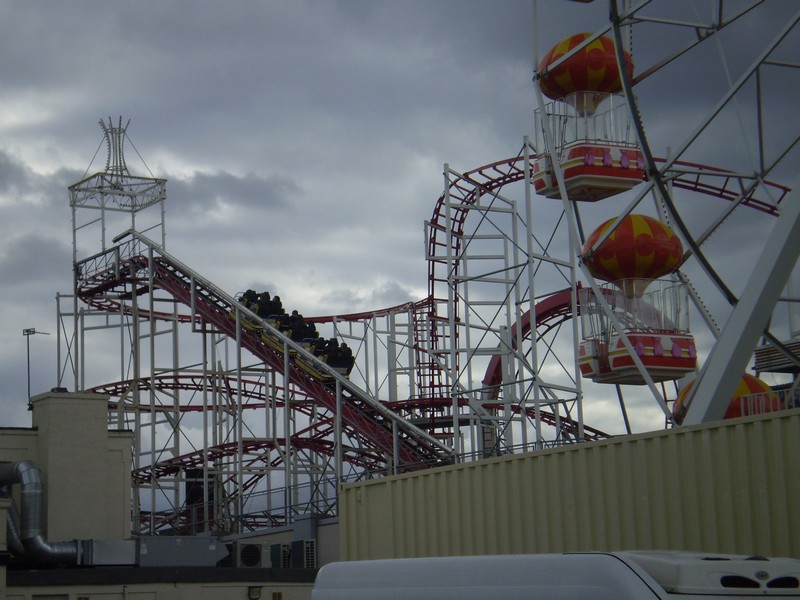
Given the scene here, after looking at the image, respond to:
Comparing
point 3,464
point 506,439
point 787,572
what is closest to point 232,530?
point 506,439

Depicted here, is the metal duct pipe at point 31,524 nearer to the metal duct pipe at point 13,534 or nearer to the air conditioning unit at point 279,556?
the metal duct pipe at point 13,534

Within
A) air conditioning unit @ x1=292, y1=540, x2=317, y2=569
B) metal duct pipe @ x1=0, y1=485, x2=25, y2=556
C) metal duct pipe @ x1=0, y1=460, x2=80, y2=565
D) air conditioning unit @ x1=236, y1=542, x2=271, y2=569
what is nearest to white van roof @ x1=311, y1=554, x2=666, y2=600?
metal duct pipe @ x1=0, y1=460, x2=80, y2=565

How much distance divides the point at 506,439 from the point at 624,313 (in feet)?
28.5

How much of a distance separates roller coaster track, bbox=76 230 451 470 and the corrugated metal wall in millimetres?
15600

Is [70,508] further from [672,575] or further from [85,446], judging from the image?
[672,575]

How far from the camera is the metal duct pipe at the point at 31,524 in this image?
2067cm

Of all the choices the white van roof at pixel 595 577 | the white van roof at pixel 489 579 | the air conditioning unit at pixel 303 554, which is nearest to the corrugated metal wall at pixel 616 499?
the white van roof at pixel 595 577

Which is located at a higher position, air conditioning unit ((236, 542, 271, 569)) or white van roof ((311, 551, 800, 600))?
white van roof ((311, 551, 800, 600))

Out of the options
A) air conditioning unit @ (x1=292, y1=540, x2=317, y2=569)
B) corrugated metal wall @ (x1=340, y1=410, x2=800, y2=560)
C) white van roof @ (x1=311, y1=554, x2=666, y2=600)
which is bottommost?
air conditioning unit @ (x1=292, y1=540, x2=317, y2=569)

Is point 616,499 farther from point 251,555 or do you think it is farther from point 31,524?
point 31,524

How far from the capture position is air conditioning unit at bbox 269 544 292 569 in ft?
78.7

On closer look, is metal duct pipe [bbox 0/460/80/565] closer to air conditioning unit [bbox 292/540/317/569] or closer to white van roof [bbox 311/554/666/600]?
air conditioning unit [bbox 292/540/317/569]

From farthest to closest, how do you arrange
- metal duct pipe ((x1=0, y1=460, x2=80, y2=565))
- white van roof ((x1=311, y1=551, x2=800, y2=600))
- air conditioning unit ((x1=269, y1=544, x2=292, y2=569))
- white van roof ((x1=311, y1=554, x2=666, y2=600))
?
air conditioning unit ((x1=269, y1=544, x2=292, y2=569)), metal duct pipe ((x1=0, y1=460, x2=80, y2=565)), white van roof ((x1=311, y1=554, x2=666, y2=600)), white van roof ((x1=311, y1=551, x2=800, y2=600))

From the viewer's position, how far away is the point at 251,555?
22984mm
